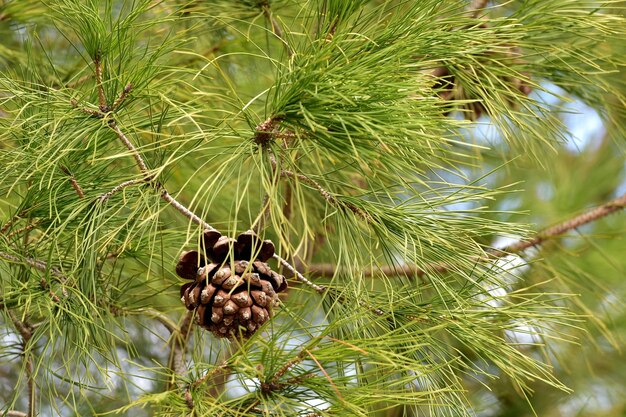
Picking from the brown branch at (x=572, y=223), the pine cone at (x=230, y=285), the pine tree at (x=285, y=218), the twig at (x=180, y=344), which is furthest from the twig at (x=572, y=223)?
the pine cone at (x=230, y=285)

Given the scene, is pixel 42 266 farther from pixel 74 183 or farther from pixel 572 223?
pixel 572 223

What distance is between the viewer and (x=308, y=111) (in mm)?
783

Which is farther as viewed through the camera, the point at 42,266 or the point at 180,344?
the point at 180,344

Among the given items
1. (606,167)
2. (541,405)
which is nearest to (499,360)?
(541,405)

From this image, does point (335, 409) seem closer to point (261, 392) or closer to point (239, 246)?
point (261, 392)

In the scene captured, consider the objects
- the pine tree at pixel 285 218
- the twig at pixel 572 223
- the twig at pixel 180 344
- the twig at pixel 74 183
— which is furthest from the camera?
the twig at pixel 572 223

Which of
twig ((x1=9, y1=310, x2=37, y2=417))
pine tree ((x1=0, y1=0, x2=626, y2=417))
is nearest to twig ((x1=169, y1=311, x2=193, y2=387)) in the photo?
pine tree ((x1=0, y1=0, x2=626, y2=417))

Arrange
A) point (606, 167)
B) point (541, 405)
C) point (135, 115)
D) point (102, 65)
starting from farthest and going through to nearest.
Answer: point (606, 167) < point (541, 405) < point (135, 115) < point (102, 65)

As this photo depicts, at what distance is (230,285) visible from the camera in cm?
84

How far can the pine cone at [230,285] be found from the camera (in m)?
0.85

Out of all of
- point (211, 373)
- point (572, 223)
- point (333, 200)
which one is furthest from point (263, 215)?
point (572, 223)

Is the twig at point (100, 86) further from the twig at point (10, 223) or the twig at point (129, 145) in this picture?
the twig at point (10, 223)

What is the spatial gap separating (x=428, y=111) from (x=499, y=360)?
0.25m

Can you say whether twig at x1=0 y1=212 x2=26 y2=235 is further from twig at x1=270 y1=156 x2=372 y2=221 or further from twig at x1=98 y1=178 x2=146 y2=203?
twig at x1=270 y1=156 x2=372 y2=221
